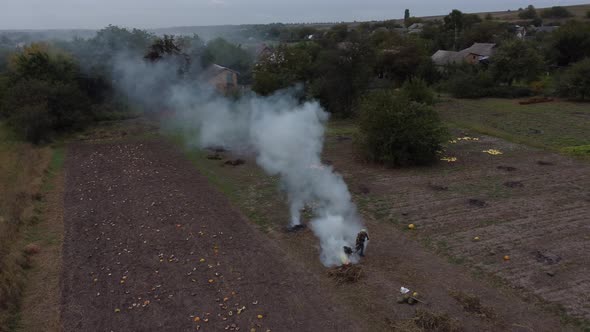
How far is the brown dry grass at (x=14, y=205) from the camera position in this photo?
1043cm

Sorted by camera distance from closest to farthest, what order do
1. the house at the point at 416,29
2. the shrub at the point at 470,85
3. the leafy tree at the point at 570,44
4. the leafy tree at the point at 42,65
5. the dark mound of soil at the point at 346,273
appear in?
the dark mound of soil at the point at 346,273, the leafy tree at the point at 42,65, the shrub at the point at 470,85, the leafy tree at the point at 570,44, the house at the point at 416,29

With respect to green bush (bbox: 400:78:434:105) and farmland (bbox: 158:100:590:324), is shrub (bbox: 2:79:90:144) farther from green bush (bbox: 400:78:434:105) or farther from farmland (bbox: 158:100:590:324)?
green bush (bbox: 400:78:434:105)

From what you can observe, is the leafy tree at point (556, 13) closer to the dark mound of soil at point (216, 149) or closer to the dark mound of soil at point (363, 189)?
the dark mound of soil at point (216, 149)

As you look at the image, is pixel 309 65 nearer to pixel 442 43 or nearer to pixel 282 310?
pixel 282 310

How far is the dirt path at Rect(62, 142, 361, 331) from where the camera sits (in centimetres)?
947

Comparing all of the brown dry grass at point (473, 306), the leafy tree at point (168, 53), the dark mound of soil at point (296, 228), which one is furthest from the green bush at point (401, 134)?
the leafy tree at point (168, 53)

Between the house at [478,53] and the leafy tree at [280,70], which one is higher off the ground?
the house at [478,53]

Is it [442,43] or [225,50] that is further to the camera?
[442,43]

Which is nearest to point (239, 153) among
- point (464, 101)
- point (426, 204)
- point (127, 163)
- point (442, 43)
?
point (127, 163)

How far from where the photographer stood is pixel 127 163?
846 inches

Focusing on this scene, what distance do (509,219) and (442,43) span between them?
217 feet

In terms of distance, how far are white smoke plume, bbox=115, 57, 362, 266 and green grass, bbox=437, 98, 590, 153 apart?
1079 cm

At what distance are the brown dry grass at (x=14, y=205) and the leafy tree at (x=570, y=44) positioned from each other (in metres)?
54.8

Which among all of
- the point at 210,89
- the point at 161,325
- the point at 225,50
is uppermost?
the point at 225,50
